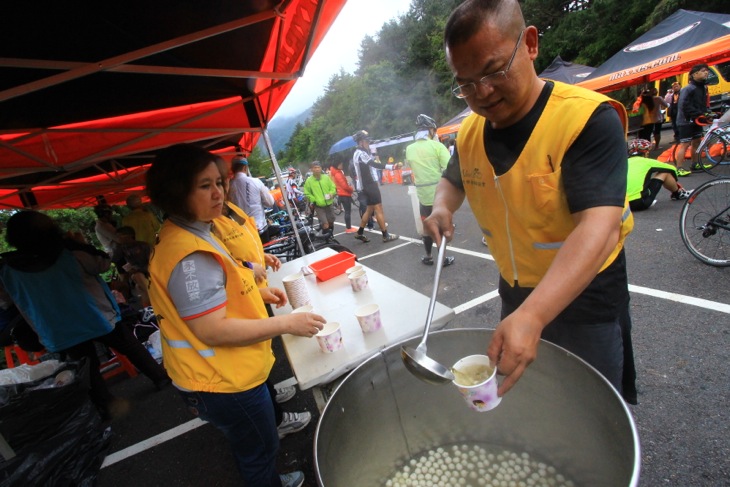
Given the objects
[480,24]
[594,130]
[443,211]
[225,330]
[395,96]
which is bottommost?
[225,330]

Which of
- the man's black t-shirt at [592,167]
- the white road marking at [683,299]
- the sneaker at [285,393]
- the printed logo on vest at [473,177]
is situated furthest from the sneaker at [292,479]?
the white road marking at [683,299]

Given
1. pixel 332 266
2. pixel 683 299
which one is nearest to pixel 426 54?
pixel 683 299

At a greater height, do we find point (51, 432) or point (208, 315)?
point (208, 315)

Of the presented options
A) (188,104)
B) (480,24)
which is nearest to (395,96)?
(188,104)

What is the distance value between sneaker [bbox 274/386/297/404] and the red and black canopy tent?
8.78ft

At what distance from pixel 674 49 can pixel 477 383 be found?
10518mm

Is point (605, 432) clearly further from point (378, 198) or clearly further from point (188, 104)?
point (378, 198)

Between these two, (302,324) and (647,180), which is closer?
(302,324)

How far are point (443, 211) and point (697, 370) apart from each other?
2249 mm

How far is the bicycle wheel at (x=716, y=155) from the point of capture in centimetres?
674

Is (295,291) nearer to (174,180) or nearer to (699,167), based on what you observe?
(174,180)

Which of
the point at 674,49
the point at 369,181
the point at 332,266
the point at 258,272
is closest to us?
the point at 258,272

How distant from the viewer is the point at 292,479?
7.27ft

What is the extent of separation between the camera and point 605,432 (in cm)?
107
